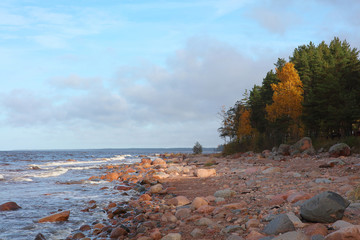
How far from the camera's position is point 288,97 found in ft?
113

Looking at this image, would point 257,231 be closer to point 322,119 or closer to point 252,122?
point 322,119

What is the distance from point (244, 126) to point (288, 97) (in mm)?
11174

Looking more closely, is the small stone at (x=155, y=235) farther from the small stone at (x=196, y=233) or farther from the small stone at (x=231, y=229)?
the small stone at (x=231, y=229)

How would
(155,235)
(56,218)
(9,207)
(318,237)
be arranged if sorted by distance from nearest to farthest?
1. (318,237)
2. (155,235)
3. (56,218)
4. (9,207)

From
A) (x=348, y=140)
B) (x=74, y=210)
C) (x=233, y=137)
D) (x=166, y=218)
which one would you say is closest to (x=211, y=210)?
(x=166, y=218)

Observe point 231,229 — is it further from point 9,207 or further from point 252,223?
point 9,207

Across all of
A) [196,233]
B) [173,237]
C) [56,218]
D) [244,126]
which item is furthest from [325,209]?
[244,126]

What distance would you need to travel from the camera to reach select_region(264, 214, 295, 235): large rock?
5215 mm

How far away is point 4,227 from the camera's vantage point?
8.34 meters

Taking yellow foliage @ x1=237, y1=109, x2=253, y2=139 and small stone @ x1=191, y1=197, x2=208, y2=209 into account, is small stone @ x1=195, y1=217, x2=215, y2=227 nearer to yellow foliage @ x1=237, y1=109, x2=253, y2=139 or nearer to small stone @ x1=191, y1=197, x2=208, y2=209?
small stone @ x1=191, y1=197, x2=208, y2=209

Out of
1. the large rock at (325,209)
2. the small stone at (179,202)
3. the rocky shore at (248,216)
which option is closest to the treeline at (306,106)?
the rocky shore at (248,216)

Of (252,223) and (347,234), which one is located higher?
(347,234)

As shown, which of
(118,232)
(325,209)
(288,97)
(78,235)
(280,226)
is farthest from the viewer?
(288,97)

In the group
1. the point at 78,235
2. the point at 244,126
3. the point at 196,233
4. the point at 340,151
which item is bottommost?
the point at 78,235
